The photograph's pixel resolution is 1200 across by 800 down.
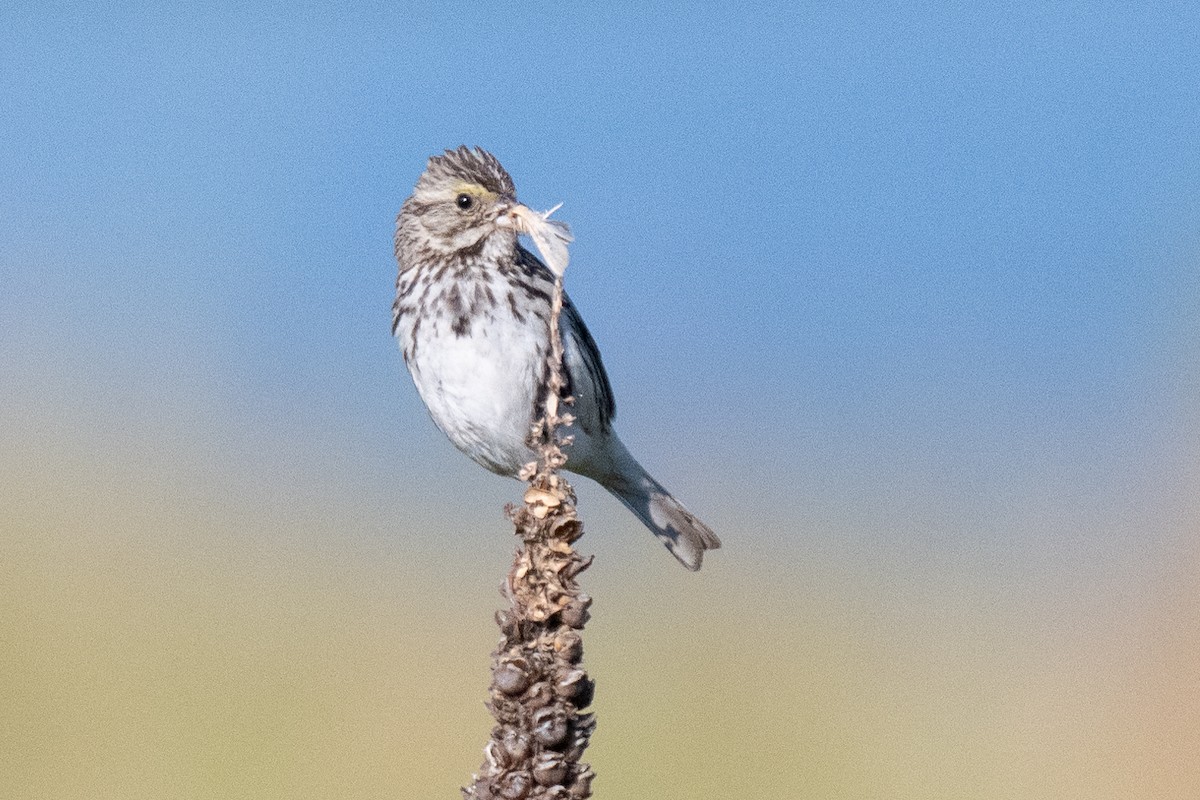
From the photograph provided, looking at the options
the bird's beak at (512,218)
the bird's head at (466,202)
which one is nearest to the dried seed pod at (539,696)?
the bird's beak at (512,218)

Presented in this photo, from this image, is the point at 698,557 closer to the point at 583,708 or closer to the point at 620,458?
the point at 620,458

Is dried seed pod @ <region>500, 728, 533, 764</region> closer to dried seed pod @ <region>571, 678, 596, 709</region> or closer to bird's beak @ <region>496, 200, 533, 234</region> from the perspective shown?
dried seed pod @ <region>571, 678, 596, 709</region>

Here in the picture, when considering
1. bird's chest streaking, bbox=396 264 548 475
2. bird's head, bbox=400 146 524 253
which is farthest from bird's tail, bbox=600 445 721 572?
bird's head, bbox=400 146 524 253

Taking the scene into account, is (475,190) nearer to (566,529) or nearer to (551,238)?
(551,238)

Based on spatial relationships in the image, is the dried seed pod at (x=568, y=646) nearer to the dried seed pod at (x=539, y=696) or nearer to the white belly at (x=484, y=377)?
the dried seed pod at (x=539, y=696)

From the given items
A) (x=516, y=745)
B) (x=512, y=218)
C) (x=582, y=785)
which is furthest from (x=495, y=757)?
(x=512, y=218)

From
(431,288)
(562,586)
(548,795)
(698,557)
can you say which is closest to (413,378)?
(431,288)
